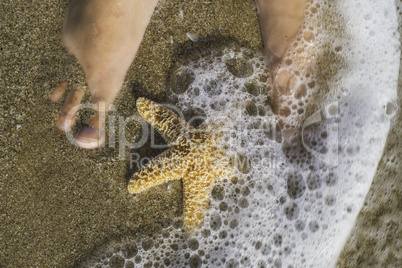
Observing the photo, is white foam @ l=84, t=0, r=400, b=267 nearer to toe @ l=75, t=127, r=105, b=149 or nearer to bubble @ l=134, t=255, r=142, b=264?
bubble @ l=134, t=255, r=142, b=264

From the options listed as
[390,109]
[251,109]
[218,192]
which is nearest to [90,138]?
[218,192]

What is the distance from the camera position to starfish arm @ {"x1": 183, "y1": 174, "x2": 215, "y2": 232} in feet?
6.38

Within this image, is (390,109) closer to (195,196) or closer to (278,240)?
(278,240)

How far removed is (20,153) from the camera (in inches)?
79.7

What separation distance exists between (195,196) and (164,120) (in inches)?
18.3

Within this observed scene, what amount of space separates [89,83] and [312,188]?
4.99 feet

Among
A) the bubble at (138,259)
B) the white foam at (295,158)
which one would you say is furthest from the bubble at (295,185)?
the bubble at (138,259)

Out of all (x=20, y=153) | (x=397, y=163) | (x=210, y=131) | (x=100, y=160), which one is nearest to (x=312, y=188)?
(x=397, y=163)

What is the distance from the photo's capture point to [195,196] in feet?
6.42

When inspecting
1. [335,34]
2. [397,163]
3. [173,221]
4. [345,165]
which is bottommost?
[173,221]

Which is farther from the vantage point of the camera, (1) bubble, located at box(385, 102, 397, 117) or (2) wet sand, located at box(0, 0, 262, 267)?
(1) bubble, located at box(385, 102, 397, 117)

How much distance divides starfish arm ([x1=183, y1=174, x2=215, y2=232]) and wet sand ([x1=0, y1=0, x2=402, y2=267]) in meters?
0.12

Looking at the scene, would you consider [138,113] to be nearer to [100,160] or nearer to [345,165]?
[100,160]

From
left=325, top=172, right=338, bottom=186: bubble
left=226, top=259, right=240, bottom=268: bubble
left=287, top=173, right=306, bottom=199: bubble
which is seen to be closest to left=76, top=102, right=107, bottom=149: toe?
left=226, top=259, right=240, bottom=268: bubble
